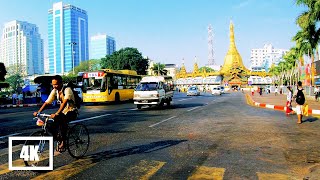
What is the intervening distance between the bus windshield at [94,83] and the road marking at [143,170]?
22.0 metres

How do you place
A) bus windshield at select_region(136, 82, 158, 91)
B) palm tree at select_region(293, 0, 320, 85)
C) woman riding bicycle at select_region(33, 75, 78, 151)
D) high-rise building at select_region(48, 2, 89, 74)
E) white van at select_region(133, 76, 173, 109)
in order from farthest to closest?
high-rise building at select_region(48, 2, 89, 74), palm tree at select_region(293, 0, 320, 85), bus windshield at select_region(136, 82, 158, 91), white van at select_region(133, 76, 173, 109), woman riding bicycle at select_region(33, 75, 78, 151)

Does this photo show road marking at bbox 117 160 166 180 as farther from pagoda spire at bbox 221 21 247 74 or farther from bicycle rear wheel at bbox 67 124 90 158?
pagoda spire at bbox 221 21 247 74

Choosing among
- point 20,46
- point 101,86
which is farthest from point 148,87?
point 20,46

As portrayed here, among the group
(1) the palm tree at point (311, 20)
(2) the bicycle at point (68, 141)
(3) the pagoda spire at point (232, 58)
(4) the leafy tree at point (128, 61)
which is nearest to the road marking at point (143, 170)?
(2) the bicycle at point (68, 141)

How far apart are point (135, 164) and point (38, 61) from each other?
206 metres

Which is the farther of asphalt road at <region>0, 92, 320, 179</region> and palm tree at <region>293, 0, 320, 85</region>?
palm tree at <region>293, 0, 320, 85</region>

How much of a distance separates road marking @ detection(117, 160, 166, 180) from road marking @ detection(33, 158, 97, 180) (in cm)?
90

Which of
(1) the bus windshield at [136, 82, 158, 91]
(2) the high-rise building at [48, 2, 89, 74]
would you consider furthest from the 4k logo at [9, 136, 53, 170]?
(2) the high-rise building at [48, 2, 89, 74]

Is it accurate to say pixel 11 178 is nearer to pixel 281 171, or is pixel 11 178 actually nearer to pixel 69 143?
pixel 69 143

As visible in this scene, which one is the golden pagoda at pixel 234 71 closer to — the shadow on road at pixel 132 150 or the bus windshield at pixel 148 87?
the bus windshield at pixel 148 87

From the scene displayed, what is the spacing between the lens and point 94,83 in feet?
91.3

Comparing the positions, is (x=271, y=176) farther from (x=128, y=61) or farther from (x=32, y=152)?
(x=128, y=61)

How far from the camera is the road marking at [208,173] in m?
5.14

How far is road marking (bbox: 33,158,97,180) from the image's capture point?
5203mm
